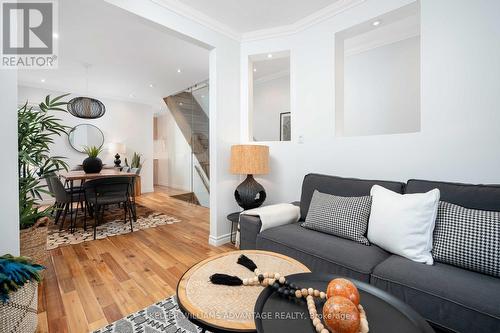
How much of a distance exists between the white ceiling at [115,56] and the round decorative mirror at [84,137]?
0.86m

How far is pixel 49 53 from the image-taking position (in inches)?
133

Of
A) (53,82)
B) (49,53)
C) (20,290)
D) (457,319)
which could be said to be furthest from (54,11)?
(457,319)

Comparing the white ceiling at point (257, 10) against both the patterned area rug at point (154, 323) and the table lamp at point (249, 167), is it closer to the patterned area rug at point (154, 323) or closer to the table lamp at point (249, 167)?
the table lamp at point (249, 167)

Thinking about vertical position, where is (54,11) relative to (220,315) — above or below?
above

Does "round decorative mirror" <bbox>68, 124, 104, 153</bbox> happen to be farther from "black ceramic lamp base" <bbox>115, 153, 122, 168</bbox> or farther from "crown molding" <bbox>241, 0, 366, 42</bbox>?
"crown molding" <bbox>241, 0, 366, 42</bbox>

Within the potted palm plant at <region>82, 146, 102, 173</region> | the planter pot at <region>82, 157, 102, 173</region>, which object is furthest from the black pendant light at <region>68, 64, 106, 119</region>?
the planter pot at <region>82, 157, 102, 173</region>

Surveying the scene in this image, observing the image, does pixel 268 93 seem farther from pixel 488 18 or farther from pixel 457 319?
pixel 457 319

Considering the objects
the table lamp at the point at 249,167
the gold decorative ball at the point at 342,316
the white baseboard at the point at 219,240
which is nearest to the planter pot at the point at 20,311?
the gold decorative ball at the point at 342,316

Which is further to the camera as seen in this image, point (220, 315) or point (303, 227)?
point (303, 227)

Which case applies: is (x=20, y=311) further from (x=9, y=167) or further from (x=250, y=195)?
(x=250, y=195)

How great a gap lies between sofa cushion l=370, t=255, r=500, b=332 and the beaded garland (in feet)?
1.77

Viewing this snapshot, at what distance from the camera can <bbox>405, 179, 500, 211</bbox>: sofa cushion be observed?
4.47ft

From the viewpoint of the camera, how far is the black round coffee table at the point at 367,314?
78cm

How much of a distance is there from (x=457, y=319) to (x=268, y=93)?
4559 mm
